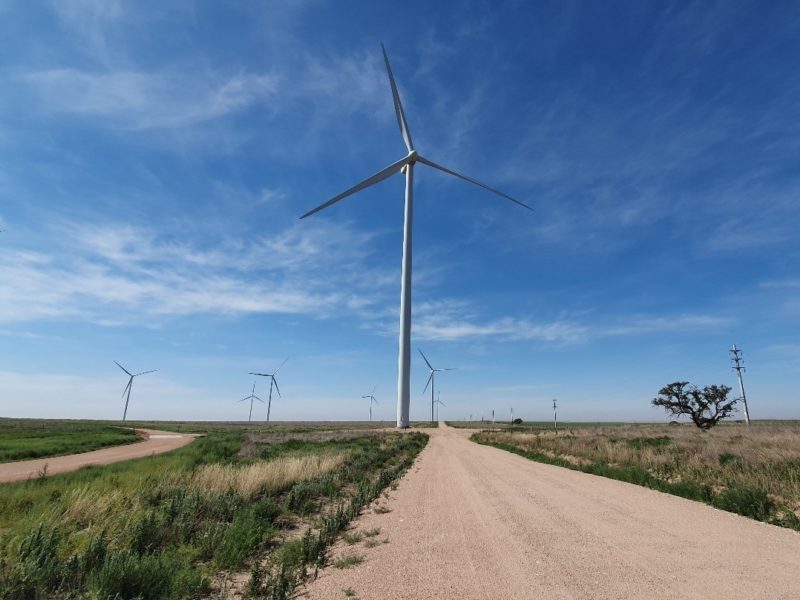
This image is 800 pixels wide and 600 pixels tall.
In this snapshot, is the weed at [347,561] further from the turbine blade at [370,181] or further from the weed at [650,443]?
the turbine blade at [370,181]

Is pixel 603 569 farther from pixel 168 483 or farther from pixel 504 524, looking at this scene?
pixel 168 483

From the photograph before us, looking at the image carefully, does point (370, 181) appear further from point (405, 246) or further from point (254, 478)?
point (254, 478)

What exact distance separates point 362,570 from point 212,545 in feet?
11.0

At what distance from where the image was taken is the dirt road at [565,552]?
23.5 feet

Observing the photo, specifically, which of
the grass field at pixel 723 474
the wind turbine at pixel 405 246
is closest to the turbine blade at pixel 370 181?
the wind turbine at pixel 405 246

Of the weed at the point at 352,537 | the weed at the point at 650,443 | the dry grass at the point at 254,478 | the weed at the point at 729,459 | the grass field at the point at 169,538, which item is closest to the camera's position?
the grass field at the point at 169,538

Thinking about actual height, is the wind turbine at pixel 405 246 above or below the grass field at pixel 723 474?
above

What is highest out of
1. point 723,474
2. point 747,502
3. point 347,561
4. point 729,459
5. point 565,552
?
point 729,459

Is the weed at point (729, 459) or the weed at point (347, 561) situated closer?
the weed at point (347, 561)

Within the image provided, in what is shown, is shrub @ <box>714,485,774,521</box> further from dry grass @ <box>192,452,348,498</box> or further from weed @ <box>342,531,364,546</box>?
dry grass @ <box>192,452,348,498</box>

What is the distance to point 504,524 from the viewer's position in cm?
1154

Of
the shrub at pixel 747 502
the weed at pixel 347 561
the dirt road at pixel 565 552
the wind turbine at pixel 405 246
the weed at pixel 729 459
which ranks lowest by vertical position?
the weed at pixel 347 561

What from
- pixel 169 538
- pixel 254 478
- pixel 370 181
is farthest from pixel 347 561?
pixel 370 181

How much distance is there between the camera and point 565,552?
29.6ft
